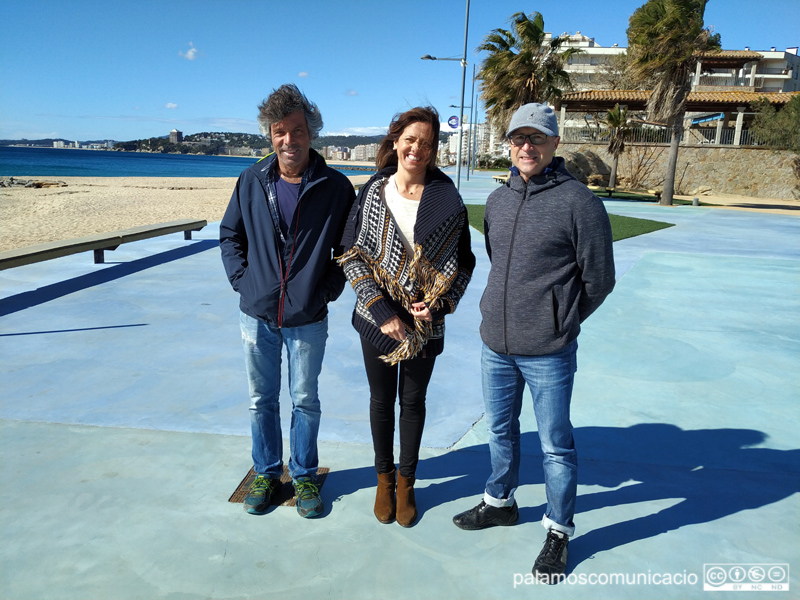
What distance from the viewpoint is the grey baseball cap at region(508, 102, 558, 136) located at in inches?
90.4

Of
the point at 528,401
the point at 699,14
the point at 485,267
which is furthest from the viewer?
the point at 699,14

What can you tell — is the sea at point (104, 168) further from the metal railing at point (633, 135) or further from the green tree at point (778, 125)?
the green tree at point (778, 125)

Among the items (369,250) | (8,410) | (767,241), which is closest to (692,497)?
(369,250)

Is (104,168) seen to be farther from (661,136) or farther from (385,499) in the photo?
(385,499)

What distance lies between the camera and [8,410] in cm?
359

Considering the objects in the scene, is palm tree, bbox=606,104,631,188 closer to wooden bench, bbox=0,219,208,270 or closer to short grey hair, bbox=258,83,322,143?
wooden bench, bbox=0,219,208,270

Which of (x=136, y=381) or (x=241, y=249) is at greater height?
(x=241, y=249)

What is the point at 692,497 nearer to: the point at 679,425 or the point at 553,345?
the point at 679,425

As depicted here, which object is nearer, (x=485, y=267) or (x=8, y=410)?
(x=8, y=410)

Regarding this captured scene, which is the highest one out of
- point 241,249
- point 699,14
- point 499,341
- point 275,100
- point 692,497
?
point 699,14

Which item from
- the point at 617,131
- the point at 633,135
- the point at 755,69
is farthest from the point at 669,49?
the point at 755,69

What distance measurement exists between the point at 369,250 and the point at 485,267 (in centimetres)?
631

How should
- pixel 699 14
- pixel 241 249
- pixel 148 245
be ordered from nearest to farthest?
pixel 241 249 < pixel 148 245 < pixel 699 14

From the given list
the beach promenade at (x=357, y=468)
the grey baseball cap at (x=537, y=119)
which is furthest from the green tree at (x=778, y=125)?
the grey baseball cap at (x=537, y=119)
